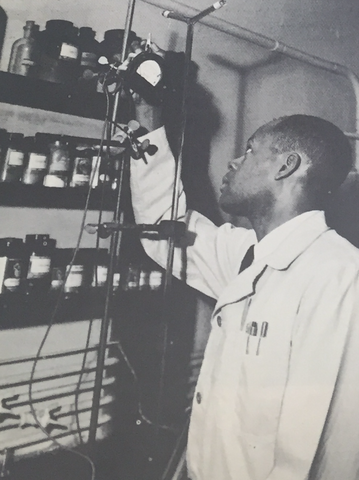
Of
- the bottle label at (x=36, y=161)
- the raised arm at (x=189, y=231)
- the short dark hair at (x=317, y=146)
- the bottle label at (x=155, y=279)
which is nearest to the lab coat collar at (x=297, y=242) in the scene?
the short dark hair at (x=317, y=146)

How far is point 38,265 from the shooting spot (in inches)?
43.8

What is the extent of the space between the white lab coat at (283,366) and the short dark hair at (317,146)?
0.15m

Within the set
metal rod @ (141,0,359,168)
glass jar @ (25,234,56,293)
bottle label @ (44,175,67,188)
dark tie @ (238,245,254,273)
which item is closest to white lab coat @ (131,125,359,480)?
dark tie @ (238,245,254,273)

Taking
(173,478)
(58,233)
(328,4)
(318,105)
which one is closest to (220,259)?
(58,233)

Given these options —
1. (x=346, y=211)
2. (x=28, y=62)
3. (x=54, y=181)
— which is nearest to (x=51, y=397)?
(x=54, y=181)

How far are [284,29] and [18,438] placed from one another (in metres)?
1.99

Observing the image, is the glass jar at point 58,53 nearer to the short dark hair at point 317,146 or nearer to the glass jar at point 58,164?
the glass jar at point 58,164

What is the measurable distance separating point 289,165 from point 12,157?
2.61ft

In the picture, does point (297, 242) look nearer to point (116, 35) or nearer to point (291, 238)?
point (291, 238)

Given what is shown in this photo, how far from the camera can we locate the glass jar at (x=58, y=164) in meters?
1.13

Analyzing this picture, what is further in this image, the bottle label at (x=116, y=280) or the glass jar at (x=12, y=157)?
the bottle label at (x=116, y=280)

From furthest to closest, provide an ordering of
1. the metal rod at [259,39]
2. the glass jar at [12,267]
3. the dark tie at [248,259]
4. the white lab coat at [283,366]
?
the metal rod at [259,39], the dark tie at [248,259], the glass jar at [12,267], the white lab coat at [283,366]

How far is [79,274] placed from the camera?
3.87 feet

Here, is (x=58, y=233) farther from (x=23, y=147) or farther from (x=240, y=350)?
(x=240, y=350)
